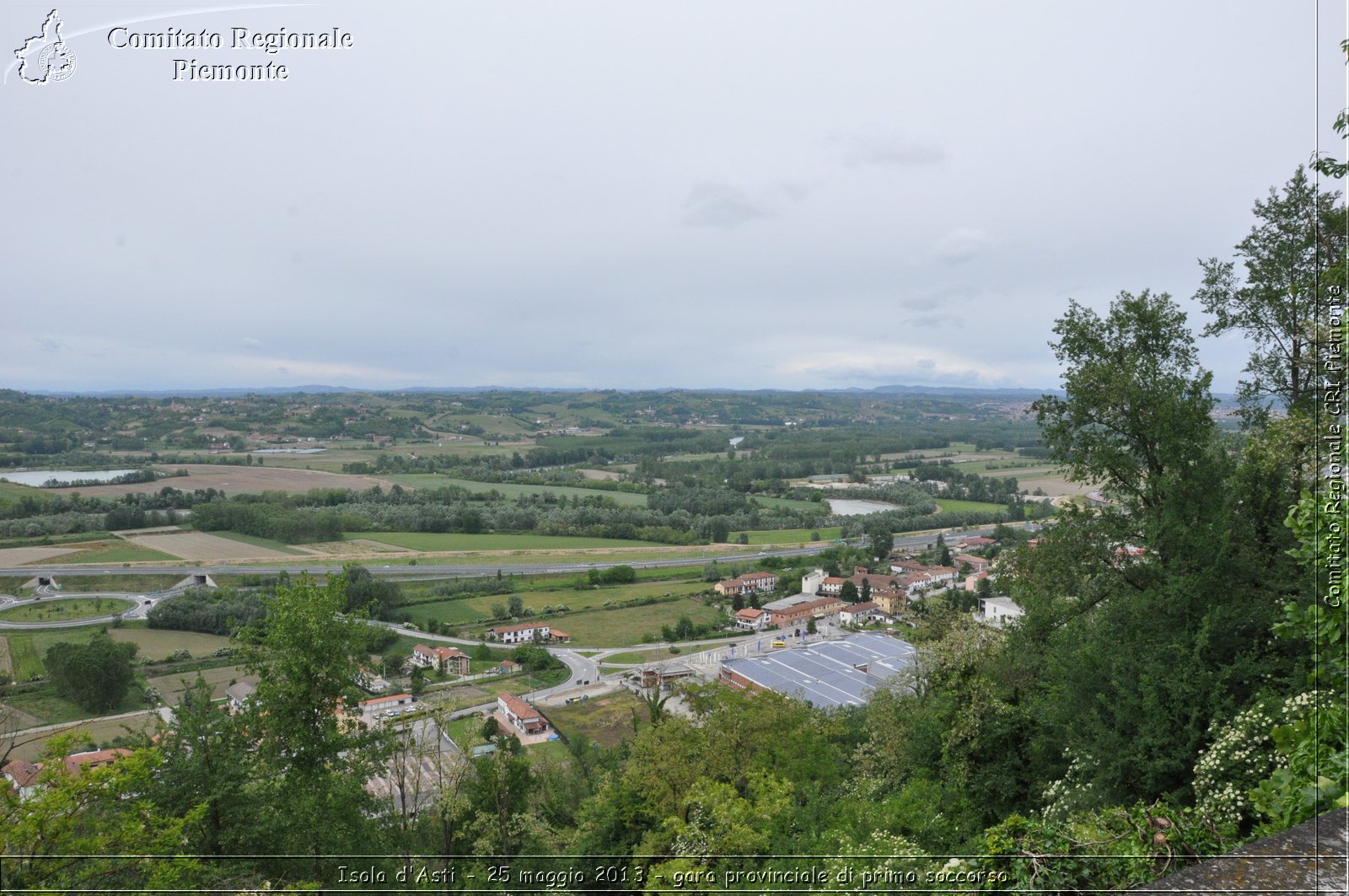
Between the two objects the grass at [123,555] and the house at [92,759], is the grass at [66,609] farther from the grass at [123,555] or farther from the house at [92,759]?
the house at [92,759]

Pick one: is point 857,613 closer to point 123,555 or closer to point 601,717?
point 601,717

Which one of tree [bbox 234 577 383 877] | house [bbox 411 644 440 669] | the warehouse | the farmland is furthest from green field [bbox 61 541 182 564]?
tree [bbox 234 577 383 877]

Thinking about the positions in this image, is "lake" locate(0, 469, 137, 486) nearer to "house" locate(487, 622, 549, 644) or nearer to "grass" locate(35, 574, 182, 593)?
"grass" locate(35, 574, 182, 593)

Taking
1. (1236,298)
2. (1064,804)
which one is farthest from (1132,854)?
(1236,298)

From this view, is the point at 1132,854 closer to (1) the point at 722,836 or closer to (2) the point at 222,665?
(1) the point at 722,836

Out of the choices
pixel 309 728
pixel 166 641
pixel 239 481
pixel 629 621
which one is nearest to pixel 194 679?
pixel 166 641

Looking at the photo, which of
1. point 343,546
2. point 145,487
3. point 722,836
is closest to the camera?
point 722,836
